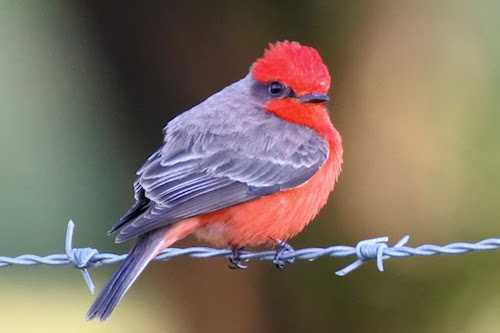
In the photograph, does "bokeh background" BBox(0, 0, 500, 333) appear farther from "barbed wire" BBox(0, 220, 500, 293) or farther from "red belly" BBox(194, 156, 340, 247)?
"barbed wire" BBox(0, 220, 500, 293)

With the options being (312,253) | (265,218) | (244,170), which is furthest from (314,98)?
(312,253)

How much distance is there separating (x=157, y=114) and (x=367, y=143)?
5.94 ft

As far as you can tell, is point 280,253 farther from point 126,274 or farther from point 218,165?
point 126,274

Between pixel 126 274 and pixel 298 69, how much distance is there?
156 cm

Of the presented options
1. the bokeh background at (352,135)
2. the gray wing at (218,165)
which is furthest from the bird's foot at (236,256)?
the bokeh background at (352,135)

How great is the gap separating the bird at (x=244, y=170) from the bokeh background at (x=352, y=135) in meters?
2.47

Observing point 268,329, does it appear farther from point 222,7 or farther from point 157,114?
point 222,7

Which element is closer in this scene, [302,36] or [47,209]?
[302,36]

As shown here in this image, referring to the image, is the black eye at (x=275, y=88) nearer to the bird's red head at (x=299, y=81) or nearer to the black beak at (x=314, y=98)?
the bird's red head at (x=299, y=81)

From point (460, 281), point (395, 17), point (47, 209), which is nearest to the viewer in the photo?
point (460, 281)

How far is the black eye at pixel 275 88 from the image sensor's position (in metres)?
5.35

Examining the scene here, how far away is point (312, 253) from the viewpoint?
4145mm

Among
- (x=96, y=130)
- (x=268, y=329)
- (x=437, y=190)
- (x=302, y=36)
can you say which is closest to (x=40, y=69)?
(x=96, y=130)

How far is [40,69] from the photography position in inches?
371
